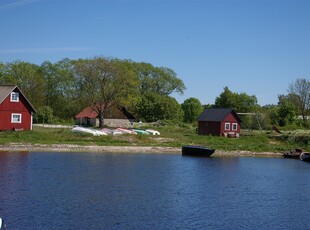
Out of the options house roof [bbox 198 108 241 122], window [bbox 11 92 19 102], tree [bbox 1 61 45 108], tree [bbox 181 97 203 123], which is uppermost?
tree [bbox 1 61 45 108]

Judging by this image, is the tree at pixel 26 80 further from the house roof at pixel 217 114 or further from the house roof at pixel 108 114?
the house roof at pixel 217 114

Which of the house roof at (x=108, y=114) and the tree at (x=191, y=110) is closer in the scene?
the house roof at (x=108, y=114)

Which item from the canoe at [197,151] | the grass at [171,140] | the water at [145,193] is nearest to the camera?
the water at [145,193]

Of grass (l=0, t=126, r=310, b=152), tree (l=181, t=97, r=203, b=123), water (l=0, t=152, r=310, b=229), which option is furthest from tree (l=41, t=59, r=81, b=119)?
water (l=0, t=152, r=310, b=229)

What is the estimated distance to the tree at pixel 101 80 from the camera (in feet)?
256

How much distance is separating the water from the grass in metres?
7.69

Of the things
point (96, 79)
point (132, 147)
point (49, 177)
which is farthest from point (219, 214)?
point (96, 79)

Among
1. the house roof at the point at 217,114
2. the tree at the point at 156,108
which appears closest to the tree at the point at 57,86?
the tree at the point at 156,108

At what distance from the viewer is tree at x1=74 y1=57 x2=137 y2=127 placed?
7800 cm

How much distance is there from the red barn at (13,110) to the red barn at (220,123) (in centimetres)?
2796

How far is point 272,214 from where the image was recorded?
2759cm

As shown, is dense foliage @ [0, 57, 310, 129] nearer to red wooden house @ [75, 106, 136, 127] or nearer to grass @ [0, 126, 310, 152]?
red wooden house @ [75, 106, 136, 127]

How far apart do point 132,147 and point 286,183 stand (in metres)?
23.3

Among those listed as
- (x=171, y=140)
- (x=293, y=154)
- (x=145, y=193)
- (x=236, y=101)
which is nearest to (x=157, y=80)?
(x=236, y=101)
